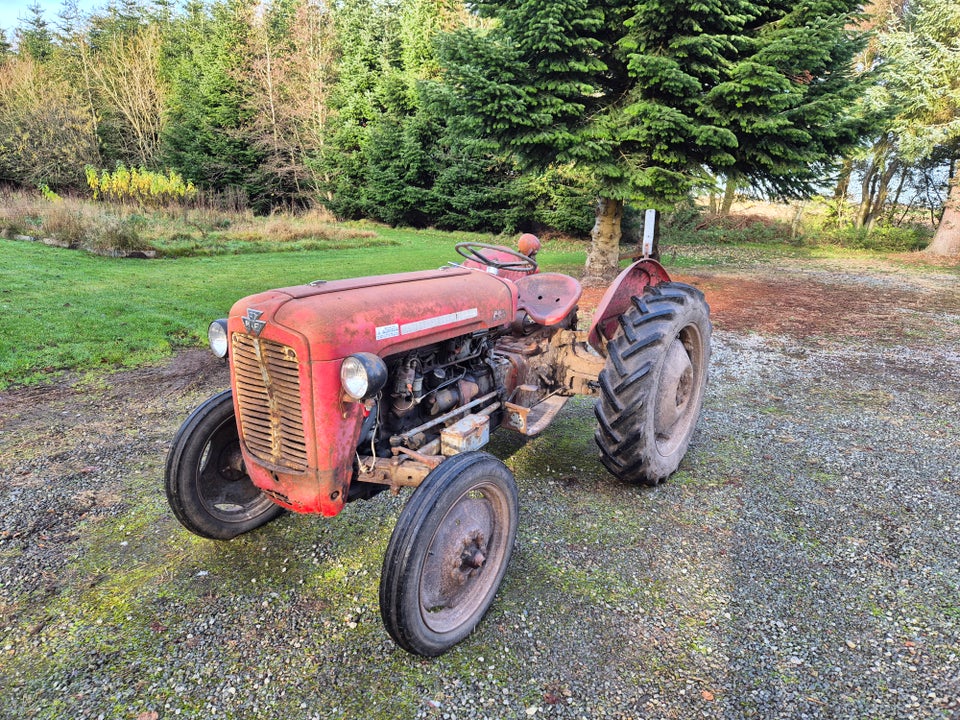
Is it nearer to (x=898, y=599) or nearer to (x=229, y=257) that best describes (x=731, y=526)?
(x=898, y=599)

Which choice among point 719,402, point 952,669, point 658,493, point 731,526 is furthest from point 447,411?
point 719,402

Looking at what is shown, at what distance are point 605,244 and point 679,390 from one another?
7.33m

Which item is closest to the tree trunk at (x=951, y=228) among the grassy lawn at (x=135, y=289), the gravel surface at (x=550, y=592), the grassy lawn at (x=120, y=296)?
the grassy lawn at (x=135, y=289)

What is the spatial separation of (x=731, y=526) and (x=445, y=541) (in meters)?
1.73

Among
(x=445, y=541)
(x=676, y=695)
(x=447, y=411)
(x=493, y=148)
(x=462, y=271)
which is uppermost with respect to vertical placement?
(x=493, y=148)

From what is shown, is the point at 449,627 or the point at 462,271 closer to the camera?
the point at 449,627

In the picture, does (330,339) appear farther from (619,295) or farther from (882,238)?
(882,238)

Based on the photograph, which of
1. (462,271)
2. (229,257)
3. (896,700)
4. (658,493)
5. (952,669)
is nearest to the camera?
(896,700)

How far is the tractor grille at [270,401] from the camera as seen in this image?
2.22m

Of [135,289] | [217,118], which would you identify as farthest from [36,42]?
[135,289]

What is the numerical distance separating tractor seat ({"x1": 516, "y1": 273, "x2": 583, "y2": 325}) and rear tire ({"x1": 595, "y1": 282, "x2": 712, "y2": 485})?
1.33 ft

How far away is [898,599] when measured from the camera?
2.48m

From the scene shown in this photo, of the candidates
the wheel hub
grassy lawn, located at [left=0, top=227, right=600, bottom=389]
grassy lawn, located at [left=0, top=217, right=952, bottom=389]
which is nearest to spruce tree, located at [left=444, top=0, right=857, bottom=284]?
Result: grassy lawn, located at [left=0, top=217, right=952, bottom=389]

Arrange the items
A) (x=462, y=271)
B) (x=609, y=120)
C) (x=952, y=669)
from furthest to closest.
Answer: (x=609, y=120) < (x=462, y=271) < (x=952, y=669)
